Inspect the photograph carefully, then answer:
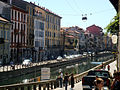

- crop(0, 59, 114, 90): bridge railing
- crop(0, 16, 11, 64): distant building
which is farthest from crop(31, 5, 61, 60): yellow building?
crop(0, 59, 114, 90): bridge railing

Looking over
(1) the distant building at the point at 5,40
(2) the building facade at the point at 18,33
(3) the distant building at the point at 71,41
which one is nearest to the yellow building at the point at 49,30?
(3) the distant building at the point at 71,41

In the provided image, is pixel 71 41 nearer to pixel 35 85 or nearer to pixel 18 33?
pixel 18 33

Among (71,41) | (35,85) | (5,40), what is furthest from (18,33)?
(71,41)

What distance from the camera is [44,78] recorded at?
55.7 ft

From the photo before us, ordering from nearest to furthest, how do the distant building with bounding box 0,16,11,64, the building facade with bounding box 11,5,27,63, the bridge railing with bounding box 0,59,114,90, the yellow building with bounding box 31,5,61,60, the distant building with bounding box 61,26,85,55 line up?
the bridge railing with bounding box 0,59,114,90
the distant building with bounding box 0,16,11,64
the building facade with bounding box 11,5,27,63
the yellow building with bounding box 31,5,61,60
the distant building with bounding box 61,26,85,55

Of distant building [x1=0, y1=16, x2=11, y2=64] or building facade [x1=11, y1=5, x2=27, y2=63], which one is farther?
building facade [x1=11, y1=5, x2=27, y2=63]

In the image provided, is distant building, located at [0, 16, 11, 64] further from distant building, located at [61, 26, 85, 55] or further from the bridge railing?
distant building, located at [61, 26, 85, 55]

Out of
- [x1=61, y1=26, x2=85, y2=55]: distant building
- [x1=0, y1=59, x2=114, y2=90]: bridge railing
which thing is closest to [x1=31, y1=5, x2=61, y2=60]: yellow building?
[x1=61, y1=26, x2=85, y2=55]: distant building

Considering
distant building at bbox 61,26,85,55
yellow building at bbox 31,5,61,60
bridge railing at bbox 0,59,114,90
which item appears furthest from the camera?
distant building at bbox 61,26,85,55

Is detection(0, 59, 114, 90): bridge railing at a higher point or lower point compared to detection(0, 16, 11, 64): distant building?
lower

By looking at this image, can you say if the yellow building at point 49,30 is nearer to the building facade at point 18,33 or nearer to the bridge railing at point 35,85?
the building facade at point 18,33

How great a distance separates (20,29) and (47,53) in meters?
21.3

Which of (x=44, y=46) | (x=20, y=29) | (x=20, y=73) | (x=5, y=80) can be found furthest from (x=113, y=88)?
(x=44, y=46)

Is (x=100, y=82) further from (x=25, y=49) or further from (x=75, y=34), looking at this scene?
(x=75, y=34)
